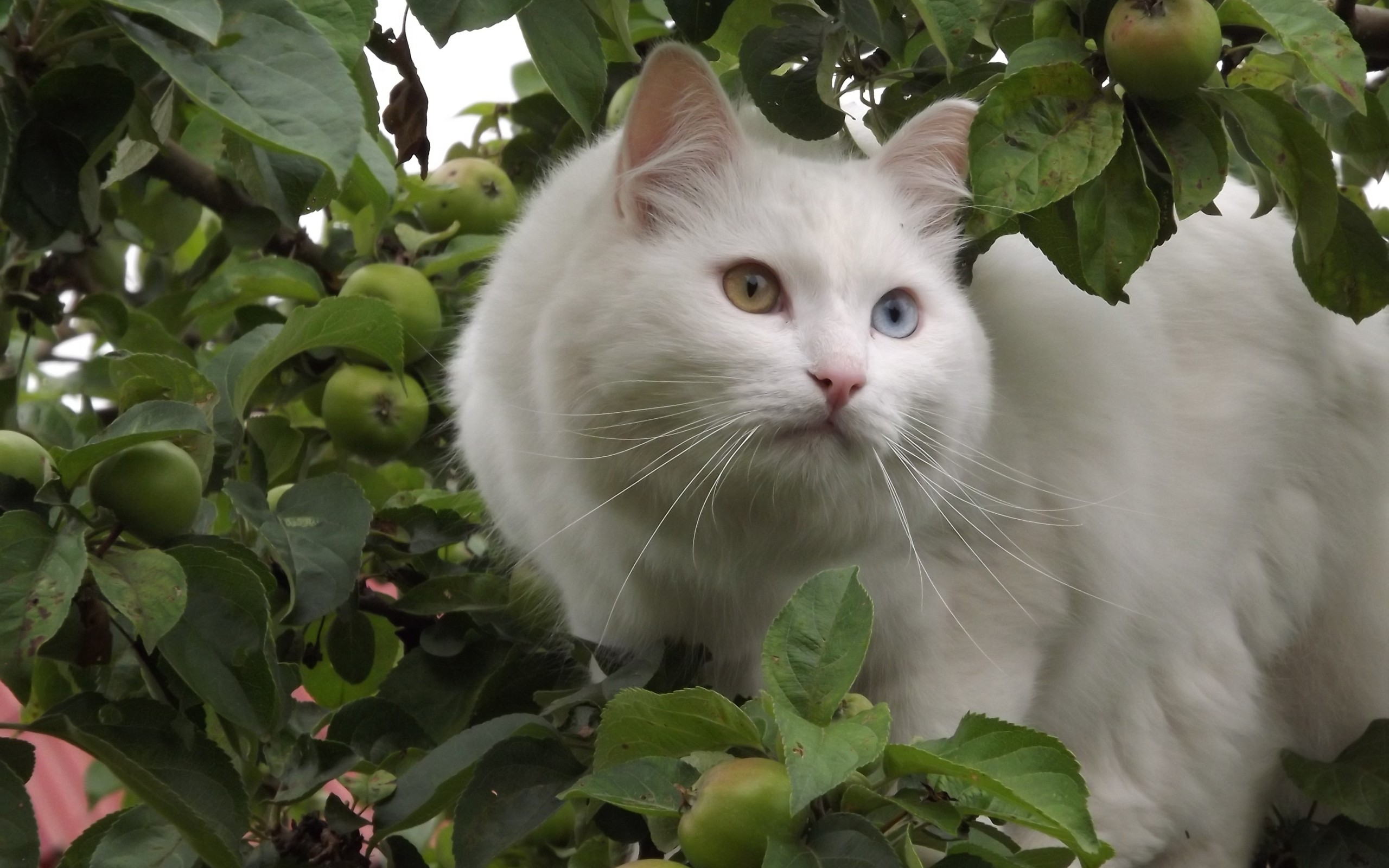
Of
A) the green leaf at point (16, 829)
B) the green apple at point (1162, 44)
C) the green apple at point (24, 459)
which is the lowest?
the green leaf at point (16, 829)

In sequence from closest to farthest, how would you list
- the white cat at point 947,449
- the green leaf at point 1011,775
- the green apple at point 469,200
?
the green leaf at point 1011,775 → the white cat at point 947,449 → the green apple at point 469,200

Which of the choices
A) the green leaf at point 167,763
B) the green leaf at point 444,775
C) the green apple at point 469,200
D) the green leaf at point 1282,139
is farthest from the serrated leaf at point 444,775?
the green apple at point 469,200

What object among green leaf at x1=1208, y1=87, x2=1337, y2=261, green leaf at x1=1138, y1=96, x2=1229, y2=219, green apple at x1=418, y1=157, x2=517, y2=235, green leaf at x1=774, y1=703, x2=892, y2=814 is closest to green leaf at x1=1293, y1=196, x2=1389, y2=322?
green leaf at x1=1208, y1=87, x2=1337, y2=261

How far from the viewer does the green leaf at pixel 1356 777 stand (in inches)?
74.3

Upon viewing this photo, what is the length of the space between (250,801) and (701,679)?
720mm

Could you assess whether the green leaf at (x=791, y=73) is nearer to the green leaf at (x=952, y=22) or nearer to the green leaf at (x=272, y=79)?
the green leaf at (x=952, y=22)

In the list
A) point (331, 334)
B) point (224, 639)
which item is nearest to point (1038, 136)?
point (331, 334)

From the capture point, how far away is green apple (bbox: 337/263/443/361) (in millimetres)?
2162

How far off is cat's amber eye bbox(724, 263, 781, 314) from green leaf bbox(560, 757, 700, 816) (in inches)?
27.2

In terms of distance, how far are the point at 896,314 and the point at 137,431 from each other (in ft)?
3.24

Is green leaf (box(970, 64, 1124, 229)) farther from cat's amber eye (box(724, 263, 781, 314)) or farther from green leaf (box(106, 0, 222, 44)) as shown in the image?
green leaf (box(106, 0, 222, 44))

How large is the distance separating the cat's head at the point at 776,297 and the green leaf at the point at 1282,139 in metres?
0.46

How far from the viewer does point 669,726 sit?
127 centimetres

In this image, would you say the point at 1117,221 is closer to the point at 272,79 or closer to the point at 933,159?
the point at 933,159
